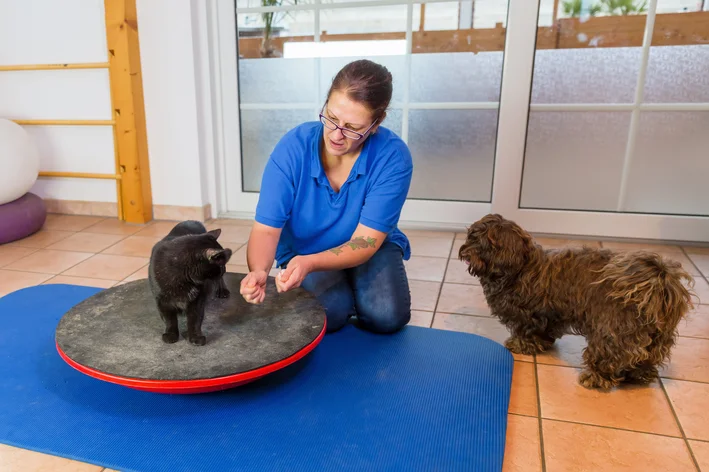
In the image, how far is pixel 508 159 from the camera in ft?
9.85

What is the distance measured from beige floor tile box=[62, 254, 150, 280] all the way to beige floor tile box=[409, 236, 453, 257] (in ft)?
4.70

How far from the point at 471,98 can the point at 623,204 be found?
3.45ft

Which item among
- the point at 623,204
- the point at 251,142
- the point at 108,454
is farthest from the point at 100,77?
the point at 623,204

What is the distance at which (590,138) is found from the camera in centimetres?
299

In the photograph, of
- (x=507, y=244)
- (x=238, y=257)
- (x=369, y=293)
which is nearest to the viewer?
(x=507, y=244)

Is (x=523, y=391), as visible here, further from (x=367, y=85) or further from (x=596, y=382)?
(x=367, y=85)

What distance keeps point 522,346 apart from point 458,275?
2.51 ft

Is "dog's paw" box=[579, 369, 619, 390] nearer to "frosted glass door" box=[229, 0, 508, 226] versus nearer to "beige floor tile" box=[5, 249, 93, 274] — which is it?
"frosted glass door" box=[229, 0, 508, 226]

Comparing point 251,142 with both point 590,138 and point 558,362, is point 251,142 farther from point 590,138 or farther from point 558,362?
point 558,362

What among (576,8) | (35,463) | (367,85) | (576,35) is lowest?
(35,463)

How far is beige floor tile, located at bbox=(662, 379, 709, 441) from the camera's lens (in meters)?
1.44

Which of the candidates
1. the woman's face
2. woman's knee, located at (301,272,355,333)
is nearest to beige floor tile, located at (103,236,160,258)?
woman's knee, located at (301,272,355,333)

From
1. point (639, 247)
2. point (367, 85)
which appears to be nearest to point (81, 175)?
point (367, 85)

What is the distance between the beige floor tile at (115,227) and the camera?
10.6 feet
